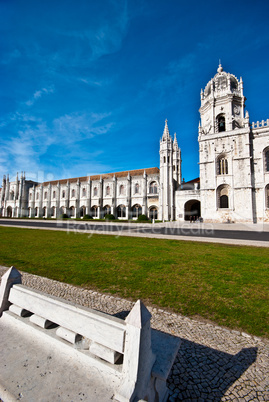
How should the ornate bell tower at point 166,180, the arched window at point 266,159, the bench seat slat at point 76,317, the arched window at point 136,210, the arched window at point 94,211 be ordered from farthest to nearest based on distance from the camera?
1. the arched window at point 94,211
2. the arched window at point 136,210
3. the ornate bell tower at point 166,180
4. the arched window at point 266,159
5. the bench seat slat at point 76,317

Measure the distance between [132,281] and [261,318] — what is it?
285 cm

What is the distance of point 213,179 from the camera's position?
99.5ft

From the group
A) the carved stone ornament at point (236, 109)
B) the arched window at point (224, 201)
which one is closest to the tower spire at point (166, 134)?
the carved stone ornament at point (236, 109)

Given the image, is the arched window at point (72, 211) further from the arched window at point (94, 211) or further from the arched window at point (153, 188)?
the arched window at point (153, 188)

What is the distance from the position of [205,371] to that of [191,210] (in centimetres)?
3483

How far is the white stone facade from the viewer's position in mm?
28156

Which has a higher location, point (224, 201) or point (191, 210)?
point (224, 201)

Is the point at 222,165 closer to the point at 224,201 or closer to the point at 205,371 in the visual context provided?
the point at 224,201

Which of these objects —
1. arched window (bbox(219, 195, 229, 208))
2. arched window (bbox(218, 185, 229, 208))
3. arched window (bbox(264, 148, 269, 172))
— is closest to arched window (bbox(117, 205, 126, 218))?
arched window (bbox(218, 185, 229, 208))

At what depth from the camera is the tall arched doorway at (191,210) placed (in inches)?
1346

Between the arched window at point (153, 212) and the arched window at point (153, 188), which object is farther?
the arched window at point (153, 188)

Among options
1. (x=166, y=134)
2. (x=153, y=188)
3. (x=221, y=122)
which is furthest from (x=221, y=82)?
(x=153, y=188)

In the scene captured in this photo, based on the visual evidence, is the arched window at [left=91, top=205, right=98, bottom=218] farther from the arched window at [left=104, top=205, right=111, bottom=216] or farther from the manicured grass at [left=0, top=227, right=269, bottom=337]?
the manicured grass at [left=0, top=227, right=269, bottom=337]

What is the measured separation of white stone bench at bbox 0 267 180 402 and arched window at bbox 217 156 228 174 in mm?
32278
